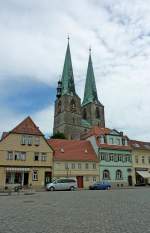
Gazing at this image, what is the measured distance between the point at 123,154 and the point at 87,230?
52.3 metres

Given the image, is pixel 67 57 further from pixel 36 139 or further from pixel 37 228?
pixel 37 228

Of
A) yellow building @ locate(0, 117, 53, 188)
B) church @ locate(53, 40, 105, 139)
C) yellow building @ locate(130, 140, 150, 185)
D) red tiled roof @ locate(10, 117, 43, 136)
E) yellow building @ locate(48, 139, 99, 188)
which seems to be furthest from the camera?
church @ locate(53, 40, 105, 139)

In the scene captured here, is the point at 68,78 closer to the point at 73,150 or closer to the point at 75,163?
the point at 73,150

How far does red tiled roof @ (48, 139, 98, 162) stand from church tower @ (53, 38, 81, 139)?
47.5 meters

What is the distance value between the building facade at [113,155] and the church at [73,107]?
143 ft

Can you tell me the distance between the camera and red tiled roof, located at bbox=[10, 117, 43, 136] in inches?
2021

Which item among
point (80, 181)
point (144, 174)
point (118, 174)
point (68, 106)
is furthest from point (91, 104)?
point (80, 181)

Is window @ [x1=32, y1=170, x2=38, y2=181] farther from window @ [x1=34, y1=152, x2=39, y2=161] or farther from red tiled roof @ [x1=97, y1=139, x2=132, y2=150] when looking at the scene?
red tiled roof @ [x1=97, y1=139, x2=132, y2=150]

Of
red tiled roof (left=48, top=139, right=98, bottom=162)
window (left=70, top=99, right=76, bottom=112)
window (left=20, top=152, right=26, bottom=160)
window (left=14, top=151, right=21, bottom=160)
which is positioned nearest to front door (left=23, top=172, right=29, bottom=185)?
window (left=20, top=152, right=26, bottom=160)

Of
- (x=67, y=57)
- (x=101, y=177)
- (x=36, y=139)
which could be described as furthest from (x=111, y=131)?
(x=67, y=57)

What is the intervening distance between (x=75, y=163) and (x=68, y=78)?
63.9 meters

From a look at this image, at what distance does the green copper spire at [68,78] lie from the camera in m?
114

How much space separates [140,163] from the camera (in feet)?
207

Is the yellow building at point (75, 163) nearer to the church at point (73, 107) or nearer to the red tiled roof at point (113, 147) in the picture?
the red tiled roof at point (113, 147)
